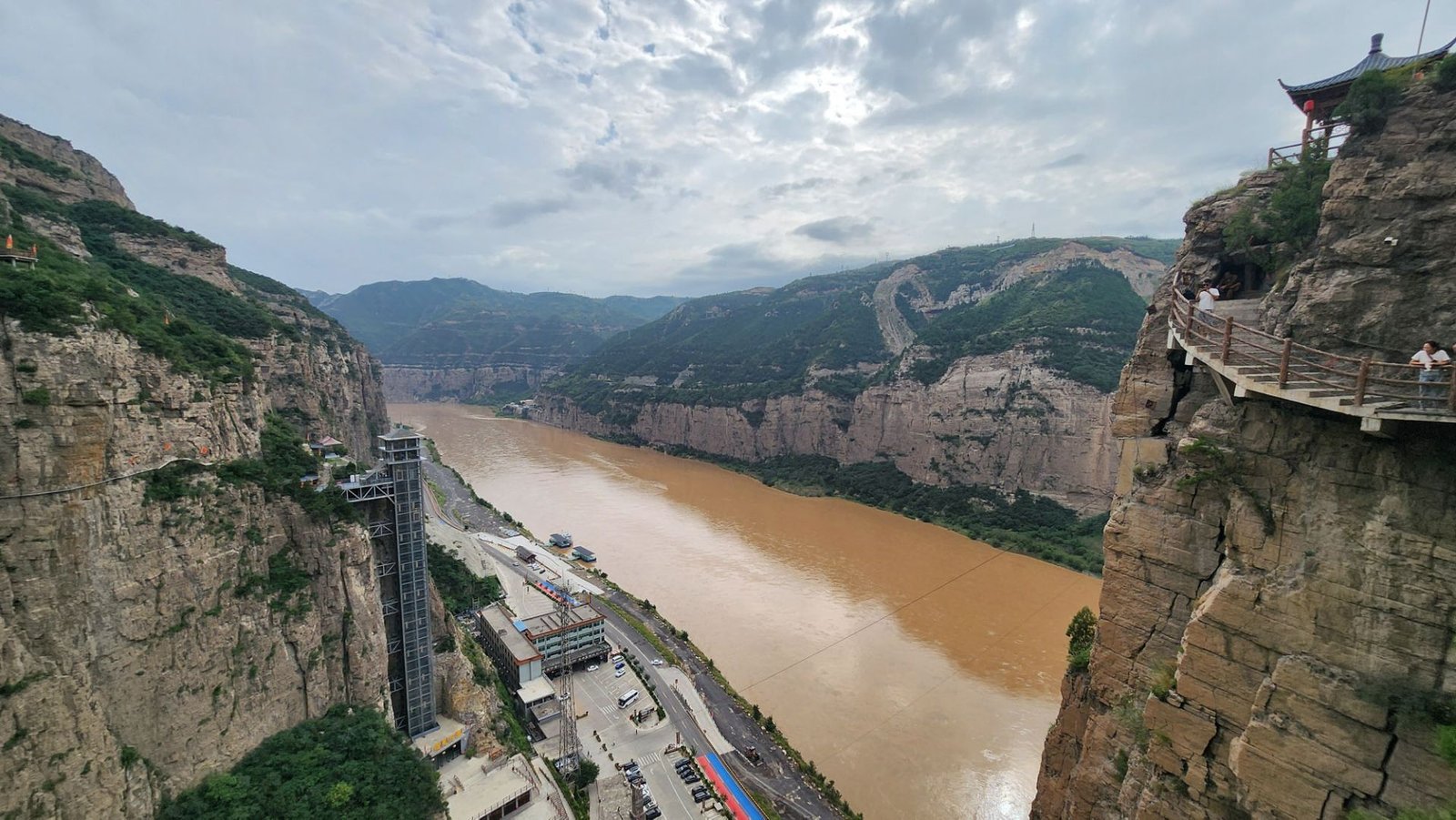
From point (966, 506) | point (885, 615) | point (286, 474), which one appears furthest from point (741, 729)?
point (966, 506)

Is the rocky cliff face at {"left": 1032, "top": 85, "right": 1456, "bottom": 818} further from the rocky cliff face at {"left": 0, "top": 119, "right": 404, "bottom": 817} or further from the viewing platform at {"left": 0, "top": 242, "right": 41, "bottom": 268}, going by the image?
the viewing platform at {"left": 0, "top": 242, "right": 41, "bottom": 268}

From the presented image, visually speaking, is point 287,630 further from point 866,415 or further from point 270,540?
point 866,415

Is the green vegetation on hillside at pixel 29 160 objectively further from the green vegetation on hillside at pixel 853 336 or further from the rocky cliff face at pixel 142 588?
the green vegetation on hillside at pixel 853 336

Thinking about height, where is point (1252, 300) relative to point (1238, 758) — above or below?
above

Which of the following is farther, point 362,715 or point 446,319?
point 446,319

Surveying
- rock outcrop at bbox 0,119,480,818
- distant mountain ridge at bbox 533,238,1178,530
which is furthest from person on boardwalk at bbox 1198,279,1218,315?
distant mountain ridge at bbox 533,238,1178,530

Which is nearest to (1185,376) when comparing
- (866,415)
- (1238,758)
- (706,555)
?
(1238,758)

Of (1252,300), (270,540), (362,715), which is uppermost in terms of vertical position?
(1252,300)
